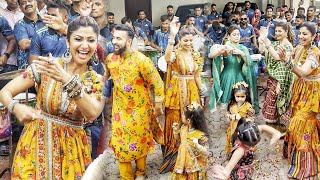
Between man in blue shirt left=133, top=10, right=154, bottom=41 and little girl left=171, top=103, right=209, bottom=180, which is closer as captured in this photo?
little girl left=171, top=103, right=209, bottom=180

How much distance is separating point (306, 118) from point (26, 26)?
249 cm

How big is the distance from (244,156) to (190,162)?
39cm

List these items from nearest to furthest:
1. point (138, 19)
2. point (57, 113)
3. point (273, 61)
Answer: point (57, 113) → point (273, 61) → point (138, 19)

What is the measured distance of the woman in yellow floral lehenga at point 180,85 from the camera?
3.98 metres

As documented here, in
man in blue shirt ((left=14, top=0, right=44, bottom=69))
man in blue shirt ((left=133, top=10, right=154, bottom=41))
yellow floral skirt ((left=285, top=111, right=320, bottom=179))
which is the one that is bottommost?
yellow floral skirt ((left=285, top=111, right=320, bottom=179))

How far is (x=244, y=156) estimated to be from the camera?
3023mm

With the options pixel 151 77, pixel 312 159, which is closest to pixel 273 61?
pixel 312 159

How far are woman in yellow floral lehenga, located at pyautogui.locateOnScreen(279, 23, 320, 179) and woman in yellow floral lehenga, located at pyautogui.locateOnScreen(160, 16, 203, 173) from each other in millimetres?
897

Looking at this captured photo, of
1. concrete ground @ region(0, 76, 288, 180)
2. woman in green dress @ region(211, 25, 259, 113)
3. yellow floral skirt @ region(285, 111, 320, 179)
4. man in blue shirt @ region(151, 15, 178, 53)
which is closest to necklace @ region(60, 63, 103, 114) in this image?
concrete ground @ region(0, 76, 288, 180)

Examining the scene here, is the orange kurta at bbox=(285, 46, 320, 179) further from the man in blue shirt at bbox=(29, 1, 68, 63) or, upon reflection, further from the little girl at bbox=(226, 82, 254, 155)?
the man in blue shirt at bbox=(29, 1, 68, 63)

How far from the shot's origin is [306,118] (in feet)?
12.1

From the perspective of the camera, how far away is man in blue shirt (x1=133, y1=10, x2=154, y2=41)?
791 cm

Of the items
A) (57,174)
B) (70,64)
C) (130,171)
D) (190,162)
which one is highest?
(70,64)

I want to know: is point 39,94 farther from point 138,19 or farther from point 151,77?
point 138,19
